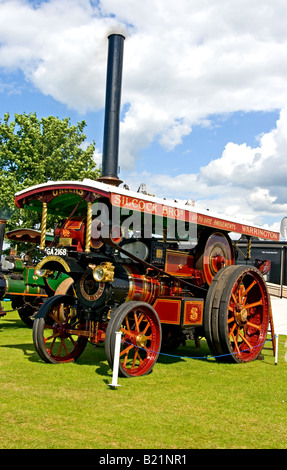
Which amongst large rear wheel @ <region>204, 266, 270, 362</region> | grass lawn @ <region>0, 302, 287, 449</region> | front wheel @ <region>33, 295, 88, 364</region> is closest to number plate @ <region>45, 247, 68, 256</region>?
front wheel @ <region>33, 295, 88, 364</region>

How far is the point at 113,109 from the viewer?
1856cm

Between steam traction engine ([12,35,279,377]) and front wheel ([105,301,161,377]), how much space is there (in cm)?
1

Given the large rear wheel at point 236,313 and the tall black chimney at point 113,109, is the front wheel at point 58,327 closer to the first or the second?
the large rear wheel at point 236,313

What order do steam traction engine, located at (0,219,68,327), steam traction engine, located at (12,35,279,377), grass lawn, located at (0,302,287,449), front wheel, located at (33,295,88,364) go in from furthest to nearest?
steam traction engine, located at (0,219,68,327)
front wheel, located at (33,295,88,364)
steam traction engine, located at (12,35,279,377)
grass lawn, located at (0,302,287,449)

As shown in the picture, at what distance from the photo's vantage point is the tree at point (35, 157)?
62.5ft

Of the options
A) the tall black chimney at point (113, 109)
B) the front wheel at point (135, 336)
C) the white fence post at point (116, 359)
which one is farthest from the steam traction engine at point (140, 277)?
the tall black chimney at point (113, 109)

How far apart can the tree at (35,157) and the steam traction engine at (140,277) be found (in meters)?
11.7

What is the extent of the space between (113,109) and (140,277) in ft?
42.0

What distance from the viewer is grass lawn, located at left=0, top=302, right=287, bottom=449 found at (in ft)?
12.8

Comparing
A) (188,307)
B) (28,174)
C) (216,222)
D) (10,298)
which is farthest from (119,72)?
(188,307)

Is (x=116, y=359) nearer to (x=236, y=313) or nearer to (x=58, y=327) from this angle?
(x=58, y=327)

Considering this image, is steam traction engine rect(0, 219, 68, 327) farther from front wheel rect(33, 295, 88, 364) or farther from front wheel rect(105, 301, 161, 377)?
front wheel rect(105, 301, 161, 377)

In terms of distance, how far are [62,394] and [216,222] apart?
381 cm
